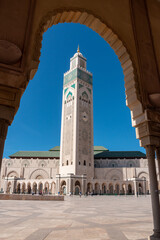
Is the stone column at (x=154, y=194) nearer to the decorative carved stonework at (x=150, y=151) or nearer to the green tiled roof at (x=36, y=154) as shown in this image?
the decorative carved stonework at (x=150, y=151)

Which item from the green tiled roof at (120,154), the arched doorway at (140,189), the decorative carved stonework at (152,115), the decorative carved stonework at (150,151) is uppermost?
the green tiled roof at (120,154)

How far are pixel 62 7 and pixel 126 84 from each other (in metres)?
2.26

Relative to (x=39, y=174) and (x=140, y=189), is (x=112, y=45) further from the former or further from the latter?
(x=39, y=174)

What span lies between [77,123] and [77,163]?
8483 mm

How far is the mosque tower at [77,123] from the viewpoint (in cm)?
3926

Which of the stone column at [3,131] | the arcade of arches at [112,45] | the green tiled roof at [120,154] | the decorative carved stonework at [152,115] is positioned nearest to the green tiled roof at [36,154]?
the green tiled roof at [120,154]

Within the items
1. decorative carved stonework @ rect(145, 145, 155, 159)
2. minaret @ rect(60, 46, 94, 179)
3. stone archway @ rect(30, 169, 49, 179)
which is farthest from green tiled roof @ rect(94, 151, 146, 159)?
decorative carved stonework @ rect(145, 145, 155, 159)

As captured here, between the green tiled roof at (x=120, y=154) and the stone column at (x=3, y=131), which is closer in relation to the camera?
the stone column at (x=3, y=131)

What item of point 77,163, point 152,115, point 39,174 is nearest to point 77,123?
point 77,163

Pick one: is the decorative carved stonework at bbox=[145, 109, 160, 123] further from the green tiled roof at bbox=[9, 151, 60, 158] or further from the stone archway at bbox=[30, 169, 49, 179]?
the green tiled roof at bbox=[9, 151, 60, 158]

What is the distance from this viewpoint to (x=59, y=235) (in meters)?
3.77

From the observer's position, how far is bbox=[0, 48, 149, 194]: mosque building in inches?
1479

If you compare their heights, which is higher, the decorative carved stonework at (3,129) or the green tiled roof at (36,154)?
the green tiled roof at (36,154)

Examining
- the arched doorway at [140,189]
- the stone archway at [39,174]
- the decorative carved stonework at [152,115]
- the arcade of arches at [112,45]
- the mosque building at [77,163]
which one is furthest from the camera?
the stone archway at [39,174]
